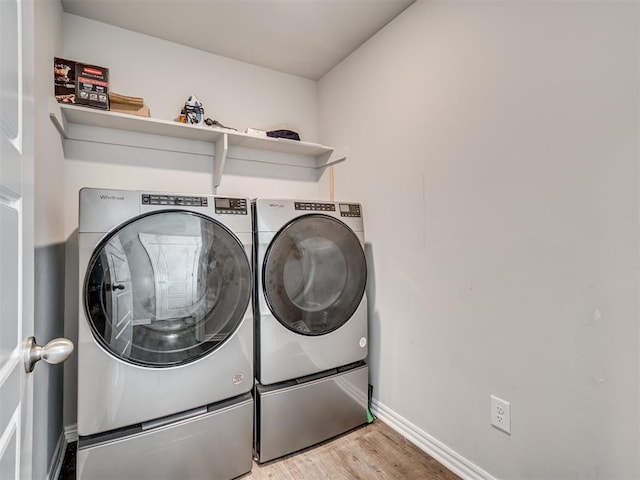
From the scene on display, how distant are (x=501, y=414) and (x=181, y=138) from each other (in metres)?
2.27

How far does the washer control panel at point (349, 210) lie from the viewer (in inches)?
73.0

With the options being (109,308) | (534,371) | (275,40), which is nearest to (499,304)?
(534,371)

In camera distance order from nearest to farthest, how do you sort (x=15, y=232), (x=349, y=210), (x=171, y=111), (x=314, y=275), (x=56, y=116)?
(x=15, y=232)
(x=56, y=116)
(x=314, y=275)
(x=349, y=210)
(x=171, y=111)

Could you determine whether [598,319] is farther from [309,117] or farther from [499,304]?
[309,117]

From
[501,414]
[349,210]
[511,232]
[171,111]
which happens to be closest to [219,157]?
[171,111]

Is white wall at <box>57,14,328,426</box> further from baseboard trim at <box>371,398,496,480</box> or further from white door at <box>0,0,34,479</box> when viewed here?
baseboard trim at <box>371,398,496,480</box>

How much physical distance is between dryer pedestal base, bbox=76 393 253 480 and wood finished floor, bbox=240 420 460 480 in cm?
16

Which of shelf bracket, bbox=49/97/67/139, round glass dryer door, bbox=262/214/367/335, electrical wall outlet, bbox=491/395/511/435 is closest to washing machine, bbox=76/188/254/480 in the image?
round glass dryer door, bbox=262/214/367/335

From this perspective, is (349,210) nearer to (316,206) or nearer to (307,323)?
(316,206)

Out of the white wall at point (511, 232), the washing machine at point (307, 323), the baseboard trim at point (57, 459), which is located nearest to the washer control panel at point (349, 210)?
the washing machine at point (307, 323)

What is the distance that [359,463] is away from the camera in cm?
160

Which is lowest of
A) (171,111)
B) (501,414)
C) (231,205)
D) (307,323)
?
(501,414)

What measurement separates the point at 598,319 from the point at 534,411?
1.44ft

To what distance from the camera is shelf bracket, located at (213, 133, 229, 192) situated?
1954 millimetres
